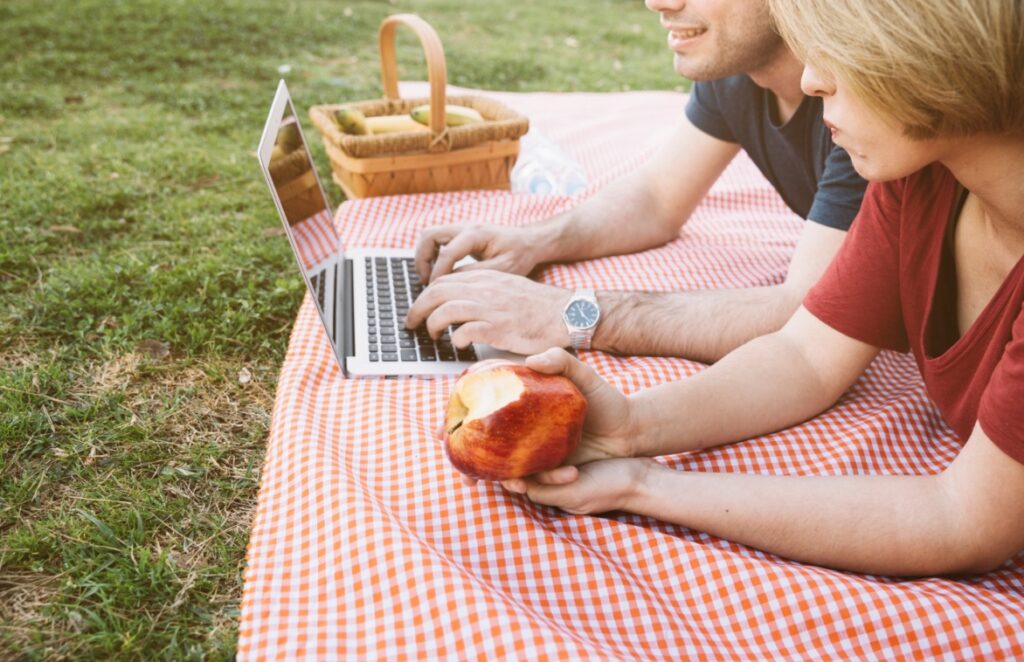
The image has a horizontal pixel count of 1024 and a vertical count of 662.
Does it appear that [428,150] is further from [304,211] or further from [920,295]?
[920,295]

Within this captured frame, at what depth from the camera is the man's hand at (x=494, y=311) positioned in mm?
2254

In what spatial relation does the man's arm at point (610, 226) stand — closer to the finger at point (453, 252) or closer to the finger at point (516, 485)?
the finger at point (453, 252)

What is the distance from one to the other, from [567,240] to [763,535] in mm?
1459

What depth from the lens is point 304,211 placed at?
98.4 inches

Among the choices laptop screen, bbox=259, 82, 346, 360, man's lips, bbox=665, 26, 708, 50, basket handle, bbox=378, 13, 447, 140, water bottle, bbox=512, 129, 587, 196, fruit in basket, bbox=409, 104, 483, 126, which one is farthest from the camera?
water bottle, bbox=512, 129, 587, 196

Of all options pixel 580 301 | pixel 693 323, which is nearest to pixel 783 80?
pixel 693 323

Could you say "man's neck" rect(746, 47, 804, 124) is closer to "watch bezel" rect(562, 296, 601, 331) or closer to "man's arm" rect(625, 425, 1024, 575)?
"watch bezel" rect(562, 296, 601, 331)

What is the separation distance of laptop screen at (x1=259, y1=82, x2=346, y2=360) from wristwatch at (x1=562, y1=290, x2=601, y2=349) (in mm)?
663

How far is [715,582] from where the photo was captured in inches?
63.9

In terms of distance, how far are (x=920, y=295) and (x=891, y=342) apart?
0.54ft

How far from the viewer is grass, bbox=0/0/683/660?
1810mm

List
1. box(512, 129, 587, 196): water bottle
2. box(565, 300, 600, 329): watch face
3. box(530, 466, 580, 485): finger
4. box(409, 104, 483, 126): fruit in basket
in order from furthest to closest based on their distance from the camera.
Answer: box(512, 129, 587, 196): water bottle
box(409, 104, 483, 126): fruit in basket
box(565, 300, 600, 329): watch face
box(530, 466, 580, 485): finger

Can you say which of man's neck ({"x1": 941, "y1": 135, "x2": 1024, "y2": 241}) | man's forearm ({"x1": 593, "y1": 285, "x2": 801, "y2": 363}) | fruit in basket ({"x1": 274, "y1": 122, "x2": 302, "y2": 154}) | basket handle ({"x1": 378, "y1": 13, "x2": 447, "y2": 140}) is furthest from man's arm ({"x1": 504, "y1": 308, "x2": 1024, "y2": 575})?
basket handle ({"x1": 378, "y1": 13, "x2": 447, "y2": 140})

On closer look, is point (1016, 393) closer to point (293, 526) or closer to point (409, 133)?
point (293, 526)
